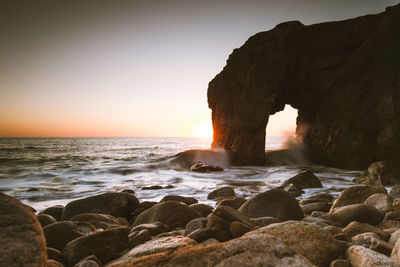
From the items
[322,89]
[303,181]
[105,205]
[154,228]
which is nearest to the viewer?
[154,228]

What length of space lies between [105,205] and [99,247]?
2850 millimetres

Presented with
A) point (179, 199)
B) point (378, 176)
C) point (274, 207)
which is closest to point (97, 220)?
point (179, 199)

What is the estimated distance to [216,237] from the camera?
2227 millimetres

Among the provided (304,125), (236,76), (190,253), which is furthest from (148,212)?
(304,125)

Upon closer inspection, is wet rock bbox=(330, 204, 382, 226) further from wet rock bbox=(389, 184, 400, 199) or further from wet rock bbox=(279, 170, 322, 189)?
wet rock bbox=(279, 170, 322, 189)

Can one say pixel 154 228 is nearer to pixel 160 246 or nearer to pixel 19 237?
pixel 160 246

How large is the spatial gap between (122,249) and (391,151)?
12.8m

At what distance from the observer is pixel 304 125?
17.1 metres

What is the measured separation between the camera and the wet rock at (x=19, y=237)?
49.1 inches

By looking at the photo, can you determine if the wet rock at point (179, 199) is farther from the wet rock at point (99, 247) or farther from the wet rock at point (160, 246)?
the wet rock at point (160, 246)

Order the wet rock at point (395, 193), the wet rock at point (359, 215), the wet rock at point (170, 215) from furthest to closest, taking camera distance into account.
A: the wet rock at point (395, 193) < the wet rock at point (170, 215) < the wet rock at point (359, 215)

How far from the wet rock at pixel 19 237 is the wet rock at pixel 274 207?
287 cm

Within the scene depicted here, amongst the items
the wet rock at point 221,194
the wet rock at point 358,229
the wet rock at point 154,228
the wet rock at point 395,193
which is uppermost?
the wet rock at point 395,193

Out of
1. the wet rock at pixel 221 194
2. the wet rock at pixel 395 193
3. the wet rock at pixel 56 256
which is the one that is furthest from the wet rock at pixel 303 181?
the wet rock at pixel 56 256
